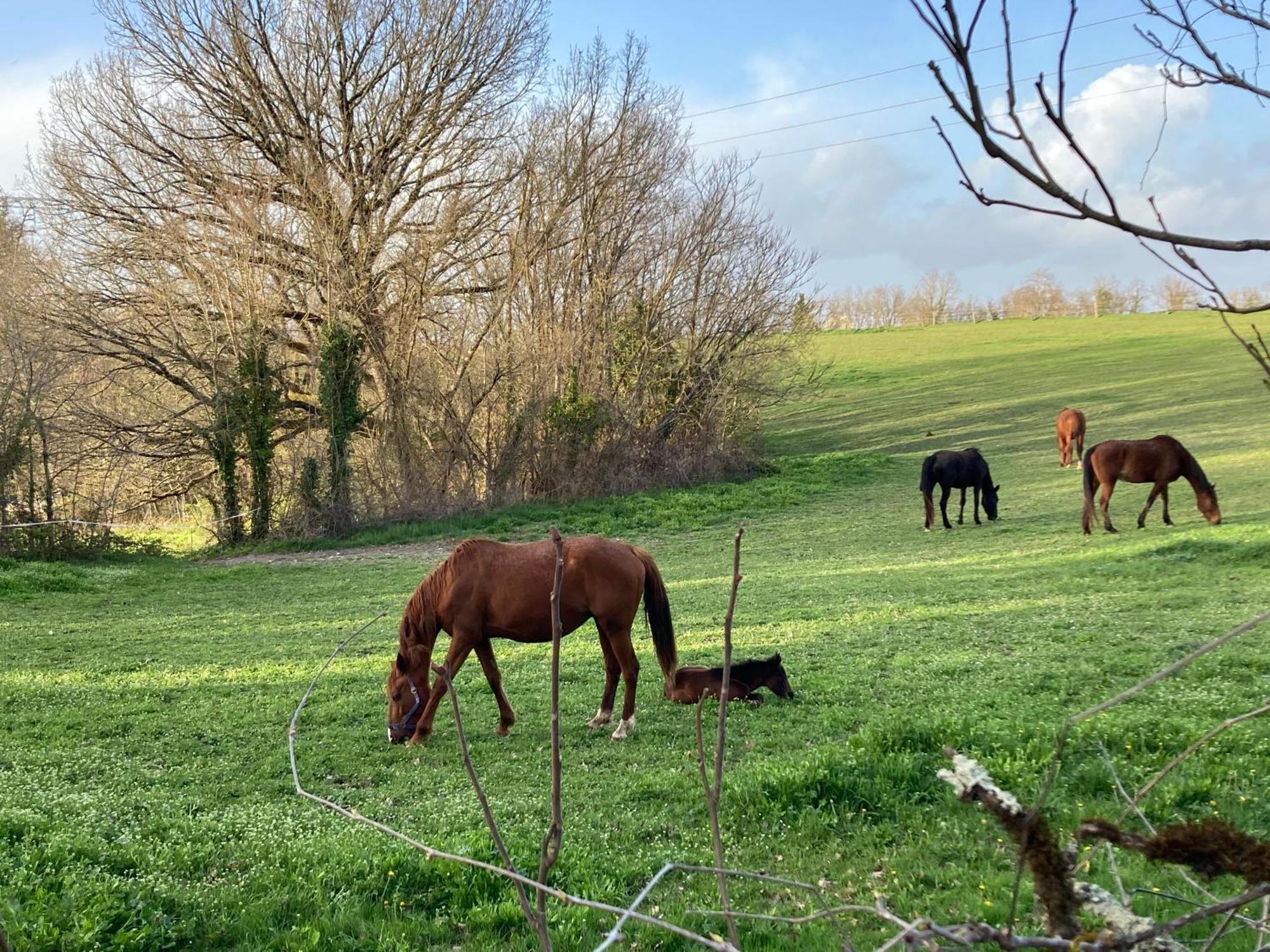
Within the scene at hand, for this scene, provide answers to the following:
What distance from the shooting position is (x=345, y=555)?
19.8 meters

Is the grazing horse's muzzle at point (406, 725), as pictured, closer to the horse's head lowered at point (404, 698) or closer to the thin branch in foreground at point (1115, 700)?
the horse's head lowered at point (404, 698)

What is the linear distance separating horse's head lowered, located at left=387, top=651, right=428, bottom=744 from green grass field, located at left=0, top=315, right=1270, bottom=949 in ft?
0.56

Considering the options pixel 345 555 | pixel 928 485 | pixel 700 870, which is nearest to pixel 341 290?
pixel 345 555

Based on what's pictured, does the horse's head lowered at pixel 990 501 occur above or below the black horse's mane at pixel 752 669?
above

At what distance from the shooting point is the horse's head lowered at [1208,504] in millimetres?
14805

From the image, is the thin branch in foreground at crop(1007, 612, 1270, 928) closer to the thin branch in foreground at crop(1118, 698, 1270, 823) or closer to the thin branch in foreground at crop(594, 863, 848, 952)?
the thin branch in foreground at crop(1118, 698, 1270, 823)

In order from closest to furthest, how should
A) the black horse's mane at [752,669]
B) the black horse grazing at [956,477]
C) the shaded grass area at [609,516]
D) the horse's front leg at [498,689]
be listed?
the horse's front leg at [498,689]
the black horse's mane at [752,669]
the black horse grazing at [956,477]
the shaded grass area at [609,516]

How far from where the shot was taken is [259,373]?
21.9m

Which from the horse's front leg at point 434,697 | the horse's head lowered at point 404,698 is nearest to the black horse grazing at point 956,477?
the horse's front leg at point 434,697

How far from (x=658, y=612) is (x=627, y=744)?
99 cm

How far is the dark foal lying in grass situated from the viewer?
6.95 metres

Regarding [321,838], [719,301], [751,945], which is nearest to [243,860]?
[321,838]

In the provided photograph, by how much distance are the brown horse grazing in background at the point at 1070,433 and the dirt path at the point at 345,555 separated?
1556 centimetres

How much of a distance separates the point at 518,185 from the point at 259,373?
26.9 feet
